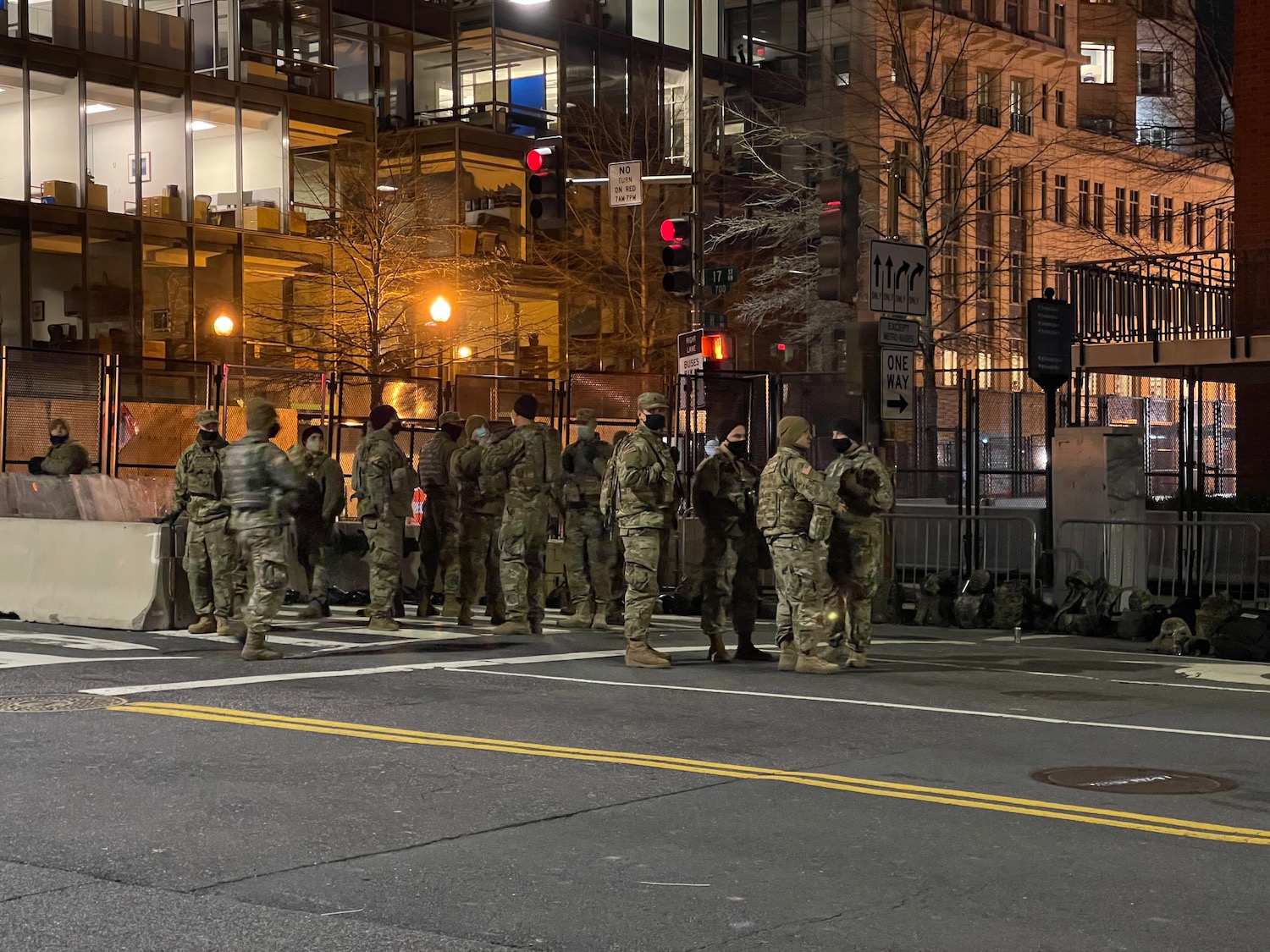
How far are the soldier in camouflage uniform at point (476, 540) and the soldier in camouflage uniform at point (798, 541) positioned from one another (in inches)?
165

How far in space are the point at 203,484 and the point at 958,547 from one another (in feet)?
30.6

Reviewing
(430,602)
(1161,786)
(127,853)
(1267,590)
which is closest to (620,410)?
(430,602)

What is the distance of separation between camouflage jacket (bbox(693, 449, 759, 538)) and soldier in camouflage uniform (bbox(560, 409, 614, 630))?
2692 millimetres

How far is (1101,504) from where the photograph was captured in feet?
62.6

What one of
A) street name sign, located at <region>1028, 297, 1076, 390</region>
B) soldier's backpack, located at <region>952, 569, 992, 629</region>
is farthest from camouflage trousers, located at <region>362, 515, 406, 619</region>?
street name sign, located at <region>1028, 297, 1076, 390</region>

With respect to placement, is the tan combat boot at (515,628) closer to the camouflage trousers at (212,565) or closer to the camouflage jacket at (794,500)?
the camouflage trousers at (212,565)

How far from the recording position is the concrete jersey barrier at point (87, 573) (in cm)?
1623

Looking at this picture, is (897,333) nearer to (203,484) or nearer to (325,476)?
(325,476)

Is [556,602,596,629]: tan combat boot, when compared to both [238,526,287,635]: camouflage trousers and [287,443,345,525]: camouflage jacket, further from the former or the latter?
[238,526,287,635]: camouflage trousers

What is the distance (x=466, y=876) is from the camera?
6.76 meters

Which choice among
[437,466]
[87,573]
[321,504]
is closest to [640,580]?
[437,466]

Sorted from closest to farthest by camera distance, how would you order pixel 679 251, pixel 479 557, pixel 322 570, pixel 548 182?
pixel 479 557
pixel 322 570
pixel 548 182
pixel 679 251

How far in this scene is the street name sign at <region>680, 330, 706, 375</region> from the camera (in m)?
22.2

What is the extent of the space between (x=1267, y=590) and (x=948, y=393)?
13.6 meters
